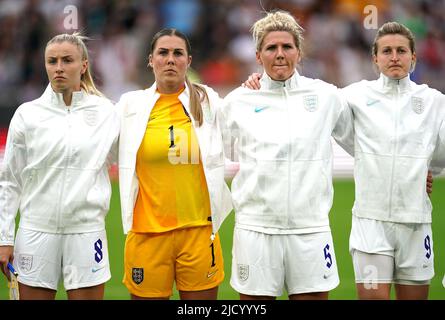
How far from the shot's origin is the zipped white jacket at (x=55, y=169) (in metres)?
5.51

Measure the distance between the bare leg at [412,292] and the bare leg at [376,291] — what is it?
0.14 meters

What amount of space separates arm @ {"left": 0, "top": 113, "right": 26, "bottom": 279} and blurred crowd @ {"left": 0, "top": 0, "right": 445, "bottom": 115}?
9.71 metres

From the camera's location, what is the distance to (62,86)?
5.62 m

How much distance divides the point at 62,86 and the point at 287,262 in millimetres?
1705

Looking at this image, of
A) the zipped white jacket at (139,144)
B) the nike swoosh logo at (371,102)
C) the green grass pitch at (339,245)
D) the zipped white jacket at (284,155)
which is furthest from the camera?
the green grass pitch at (339,245)

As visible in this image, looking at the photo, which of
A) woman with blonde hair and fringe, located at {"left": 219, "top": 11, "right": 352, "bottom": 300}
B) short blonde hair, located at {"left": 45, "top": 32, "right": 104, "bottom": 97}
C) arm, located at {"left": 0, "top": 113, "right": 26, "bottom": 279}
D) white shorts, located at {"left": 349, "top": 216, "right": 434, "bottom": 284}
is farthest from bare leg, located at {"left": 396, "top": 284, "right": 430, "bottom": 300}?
arm, located at {"left": 0, "top": 113, "right": 26, "bottom": 279}

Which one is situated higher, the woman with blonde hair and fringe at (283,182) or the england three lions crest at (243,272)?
the woman with blonde hair and fringe at (283,182)

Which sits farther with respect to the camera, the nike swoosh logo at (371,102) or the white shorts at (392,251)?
the nike swoosh logo at (371,102)

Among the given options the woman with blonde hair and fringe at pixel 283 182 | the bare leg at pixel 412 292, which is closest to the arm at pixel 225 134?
the woman with blonde hair and fringe at pixel 283 182

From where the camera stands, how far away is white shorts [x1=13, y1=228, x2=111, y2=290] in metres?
5.51

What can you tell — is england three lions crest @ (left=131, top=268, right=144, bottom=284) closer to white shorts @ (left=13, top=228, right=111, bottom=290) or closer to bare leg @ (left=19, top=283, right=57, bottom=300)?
white shorts @ (left=13, top=228, right=111, bottom=290)

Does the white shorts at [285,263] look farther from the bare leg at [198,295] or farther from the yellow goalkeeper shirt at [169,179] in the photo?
the yellow goalkeeper shirt at [169,179]

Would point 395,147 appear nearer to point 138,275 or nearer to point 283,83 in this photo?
point 283,83
